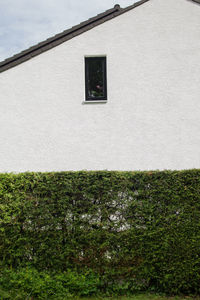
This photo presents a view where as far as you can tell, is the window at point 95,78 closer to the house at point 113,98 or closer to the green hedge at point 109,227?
the house at point 113,98

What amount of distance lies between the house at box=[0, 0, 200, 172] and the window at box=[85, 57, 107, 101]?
0.17ft

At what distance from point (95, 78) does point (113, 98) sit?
973mm

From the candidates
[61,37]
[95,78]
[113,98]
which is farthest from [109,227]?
[61,37]

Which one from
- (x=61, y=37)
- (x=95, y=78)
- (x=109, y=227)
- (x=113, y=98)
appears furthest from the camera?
(x=61, y=37)

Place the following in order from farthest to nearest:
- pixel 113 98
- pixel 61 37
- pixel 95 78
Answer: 1. pixel 61 37
2. pixel 95 78
3. pixel 113 98

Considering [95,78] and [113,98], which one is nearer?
[113,98]

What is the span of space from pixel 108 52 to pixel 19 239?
254 inches

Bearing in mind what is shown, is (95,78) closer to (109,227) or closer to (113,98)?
(113,98)

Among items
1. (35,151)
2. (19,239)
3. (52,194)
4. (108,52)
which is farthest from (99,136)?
(19,239)

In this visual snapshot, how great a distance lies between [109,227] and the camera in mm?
5320

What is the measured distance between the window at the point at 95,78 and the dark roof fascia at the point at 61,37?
1.00 meters

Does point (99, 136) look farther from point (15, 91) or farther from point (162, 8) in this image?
point (162, 8)

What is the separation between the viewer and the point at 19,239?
5.25 metres

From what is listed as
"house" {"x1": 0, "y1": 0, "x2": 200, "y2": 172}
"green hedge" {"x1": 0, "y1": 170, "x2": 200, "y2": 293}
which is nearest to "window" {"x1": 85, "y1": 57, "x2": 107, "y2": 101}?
"house" {"x1": 0, "y1": 0, "x2": 200, "y2": 172}
